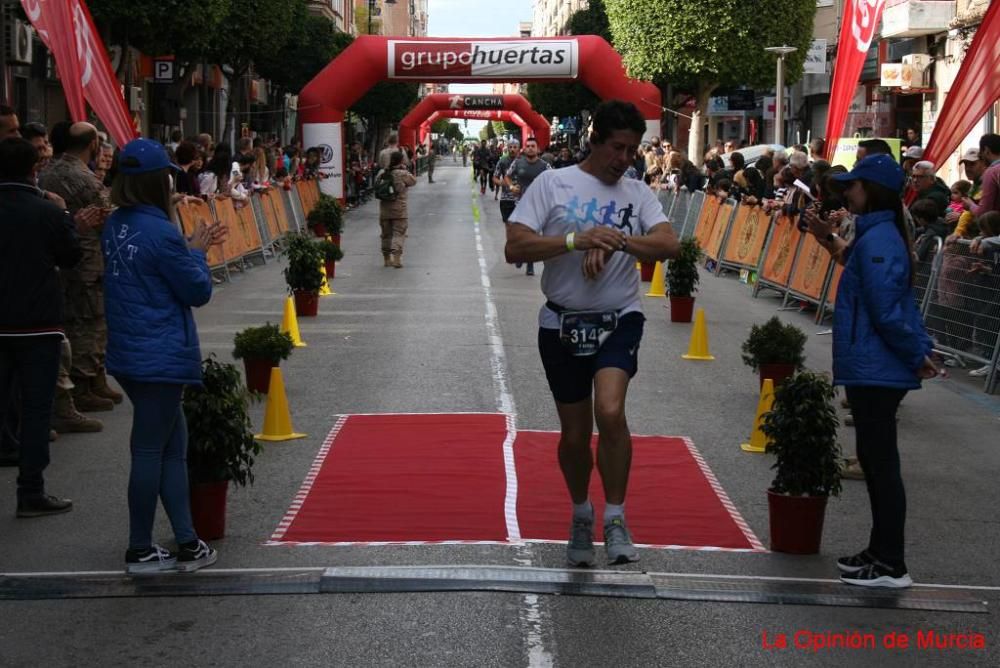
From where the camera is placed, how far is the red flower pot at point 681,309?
15617 millimetres

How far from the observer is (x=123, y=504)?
24.9 feet

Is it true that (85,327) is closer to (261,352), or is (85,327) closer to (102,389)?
(102,389)

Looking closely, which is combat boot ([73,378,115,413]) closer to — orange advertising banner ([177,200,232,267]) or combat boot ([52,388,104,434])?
combat boot ([52,388,104,434])

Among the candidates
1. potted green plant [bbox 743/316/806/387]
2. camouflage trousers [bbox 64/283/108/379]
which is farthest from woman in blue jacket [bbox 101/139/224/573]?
potted green plant [bbox 743/316/806/387]

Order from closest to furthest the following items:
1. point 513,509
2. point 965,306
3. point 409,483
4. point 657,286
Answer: point 513,509 < point 409,483 < point 965,306 < point 657,286

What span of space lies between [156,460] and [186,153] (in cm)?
1116

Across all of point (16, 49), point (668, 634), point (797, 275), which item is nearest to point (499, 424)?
point (668, 634)

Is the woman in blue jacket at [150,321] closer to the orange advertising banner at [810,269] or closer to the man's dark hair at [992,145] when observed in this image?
the man's dark hair at [992,145]

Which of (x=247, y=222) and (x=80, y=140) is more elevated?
(x=80, y=140)

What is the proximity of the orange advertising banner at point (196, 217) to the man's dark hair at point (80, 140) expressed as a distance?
736 centimetres

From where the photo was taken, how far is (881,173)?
623 cm

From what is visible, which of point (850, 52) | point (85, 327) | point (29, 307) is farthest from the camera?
point (850, 52)

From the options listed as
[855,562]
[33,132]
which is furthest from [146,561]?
[33,132]

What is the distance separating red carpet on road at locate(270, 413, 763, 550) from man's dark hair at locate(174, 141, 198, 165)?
25.8 ft
